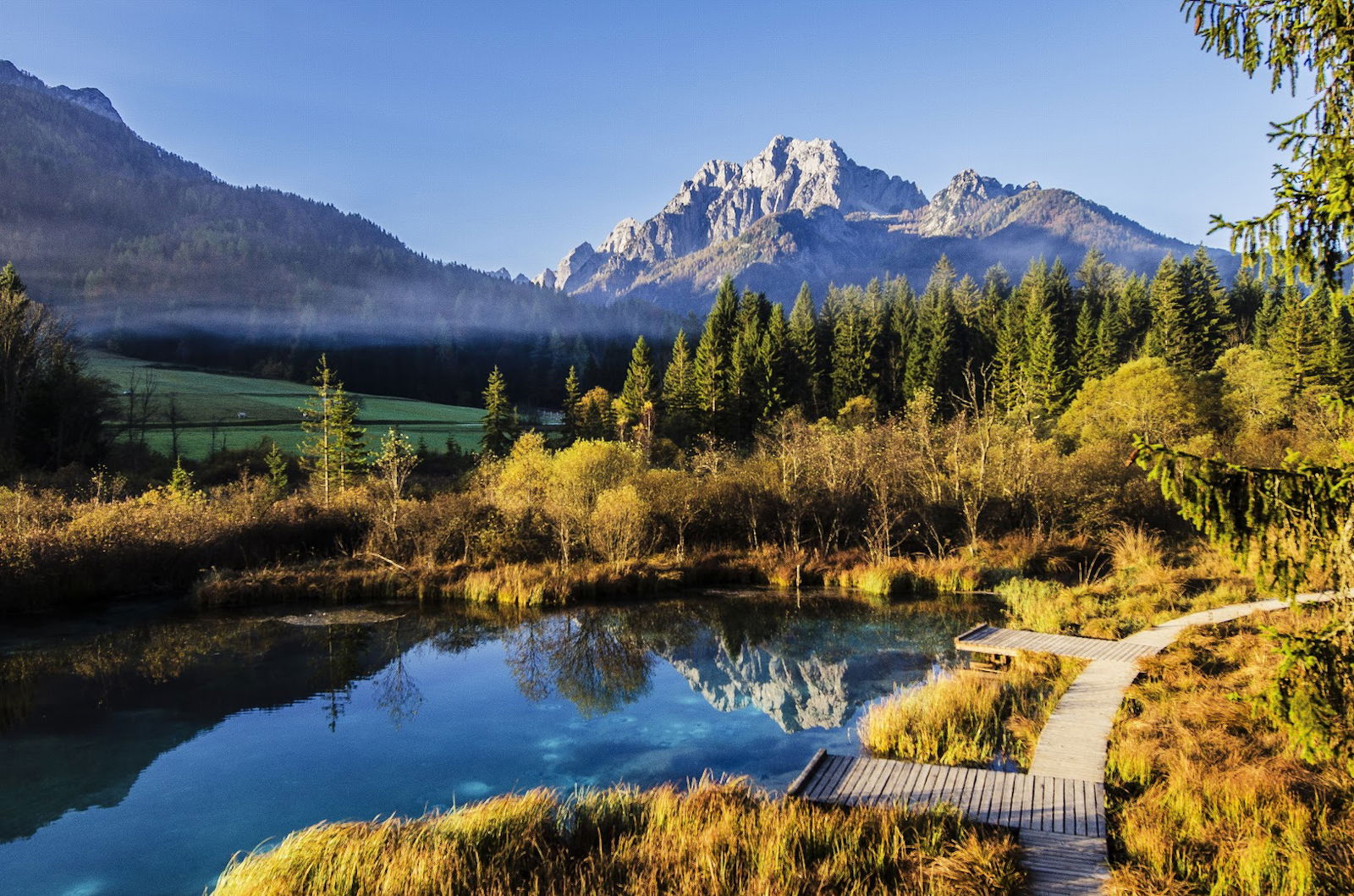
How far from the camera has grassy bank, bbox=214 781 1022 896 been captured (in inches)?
245

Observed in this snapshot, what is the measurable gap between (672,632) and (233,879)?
13.0 m

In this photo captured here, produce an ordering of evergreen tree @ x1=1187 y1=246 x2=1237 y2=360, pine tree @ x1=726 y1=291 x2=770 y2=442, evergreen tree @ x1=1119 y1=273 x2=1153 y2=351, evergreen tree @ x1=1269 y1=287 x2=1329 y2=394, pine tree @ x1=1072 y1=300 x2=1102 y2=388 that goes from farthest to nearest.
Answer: evergreen tree @ x1=1119 y1=273 x2=1153 y2=351, pine tree @ x1=726 y1=291 x2=770 y2=442, evergreen tree @ x1=1187 y1=246 x2=1237 y2=360, pine tree @ x1=1072 y1=300 x2=1102 y2=388, evergreen tree @ x1=1269 y1=287 x2=1329 y2=394

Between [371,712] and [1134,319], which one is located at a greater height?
[1134,319]

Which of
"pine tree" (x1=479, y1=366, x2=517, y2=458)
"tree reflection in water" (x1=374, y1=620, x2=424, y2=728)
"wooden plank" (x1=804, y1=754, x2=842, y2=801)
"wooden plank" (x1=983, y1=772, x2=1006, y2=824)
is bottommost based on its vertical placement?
"tree reflection in water" (x1=374, y1=620, x2=424, y2=728)

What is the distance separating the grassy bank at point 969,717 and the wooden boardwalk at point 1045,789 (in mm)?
454

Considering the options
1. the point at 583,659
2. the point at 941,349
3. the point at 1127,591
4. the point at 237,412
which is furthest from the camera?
the point at 941,349

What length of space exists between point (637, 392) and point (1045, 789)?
5761 centimetres

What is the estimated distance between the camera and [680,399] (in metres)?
63.0

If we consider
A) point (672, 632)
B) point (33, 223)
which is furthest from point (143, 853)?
point (33, 223)

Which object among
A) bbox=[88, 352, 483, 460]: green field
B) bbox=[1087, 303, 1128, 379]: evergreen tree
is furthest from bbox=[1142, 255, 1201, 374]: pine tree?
bbox=[88, 352, 483, 460]: green field

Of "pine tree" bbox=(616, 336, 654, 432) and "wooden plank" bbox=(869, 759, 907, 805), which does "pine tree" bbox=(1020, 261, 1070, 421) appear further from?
"wooden plank" bbox=(869, 759, 907, 805)

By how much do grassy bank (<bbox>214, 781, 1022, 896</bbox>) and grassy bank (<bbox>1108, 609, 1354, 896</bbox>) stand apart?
4.22 feet

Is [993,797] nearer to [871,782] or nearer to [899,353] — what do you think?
[871,782]

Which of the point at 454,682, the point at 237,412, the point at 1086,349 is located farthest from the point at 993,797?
the point at 237,412
